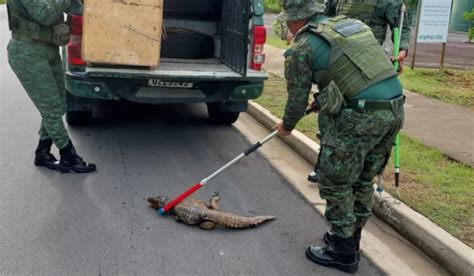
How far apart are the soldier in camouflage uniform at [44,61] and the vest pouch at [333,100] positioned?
2.47 m

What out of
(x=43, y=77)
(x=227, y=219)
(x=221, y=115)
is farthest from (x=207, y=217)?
(x=221, y=115)

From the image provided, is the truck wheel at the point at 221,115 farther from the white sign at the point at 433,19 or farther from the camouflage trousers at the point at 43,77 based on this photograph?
the white sign at the point at 433,19

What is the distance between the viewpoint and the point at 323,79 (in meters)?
3.20

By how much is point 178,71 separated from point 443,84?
6697mm

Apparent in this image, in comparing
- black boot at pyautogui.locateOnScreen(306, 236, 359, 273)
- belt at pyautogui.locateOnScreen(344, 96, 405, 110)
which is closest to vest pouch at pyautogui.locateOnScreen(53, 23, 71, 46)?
belt at pyautogui.locateOnScreen(344, 96, 405, 110)

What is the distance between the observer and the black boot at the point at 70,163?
4.84 meters

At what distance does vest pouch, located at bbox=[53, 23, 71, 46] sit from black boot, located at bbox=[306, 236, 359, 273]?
2766 millimetres

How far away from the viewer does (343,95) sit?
3.14 metres

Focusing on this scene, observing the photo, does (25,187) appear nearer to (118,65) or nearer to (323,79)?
(118,65)

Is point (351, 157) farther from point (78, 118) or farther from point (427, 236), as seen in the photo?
point (78, 118)

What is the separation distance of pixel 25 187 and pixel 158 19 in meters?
1.93

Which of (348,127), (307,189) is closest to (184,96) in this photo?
(307,189)

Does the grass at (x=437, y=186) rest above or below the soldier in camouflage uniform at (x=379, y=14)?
below

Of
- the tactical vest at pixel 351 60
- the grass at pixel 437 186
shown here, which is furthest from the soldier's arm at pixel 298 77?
the grass at pixel 437 186
